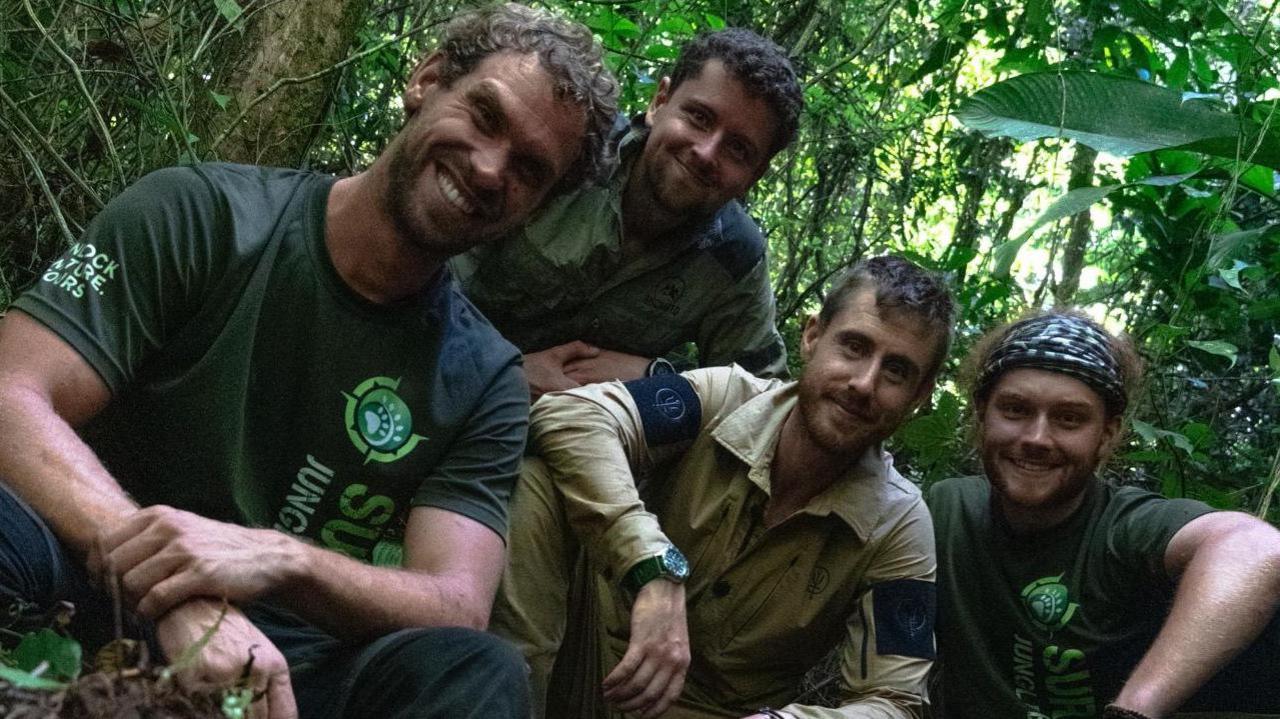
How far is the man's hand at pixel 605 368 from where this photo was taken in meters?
3.76

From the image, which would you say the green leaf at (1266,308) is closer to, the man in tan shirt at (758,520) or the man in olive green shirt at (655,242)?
the man in tan shirt at (758,520)

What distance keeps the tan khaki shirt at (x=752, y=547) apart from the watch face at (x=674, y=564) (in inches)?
10.9

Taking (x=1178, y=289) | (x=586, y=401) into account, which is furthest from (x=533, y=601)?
(x=1178, y=289)

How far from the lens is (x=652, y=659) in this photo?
271cm

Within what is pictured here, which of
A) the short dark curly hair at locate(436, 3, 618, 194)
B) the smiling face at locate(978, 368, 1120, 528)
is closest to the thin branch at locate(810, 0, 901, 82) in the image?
the smiling face at locate(978, 368, 1120, 528)

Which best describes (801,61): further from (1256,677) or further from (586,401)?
(1256,677)

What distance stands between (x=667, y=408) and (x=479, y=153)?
3.28ft

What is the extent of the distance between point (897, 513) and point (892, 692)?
18.4 inches

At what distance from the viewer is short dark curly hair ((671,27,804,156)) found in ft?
12.6

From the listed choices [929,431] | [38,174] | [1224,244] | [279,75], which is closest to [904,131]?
[929,431]

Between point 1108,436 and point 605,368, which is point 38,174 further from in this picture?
point 1108,436

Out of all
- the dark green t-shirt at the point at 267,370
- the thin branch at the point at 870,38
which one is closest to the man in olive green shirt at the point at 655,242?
the dark green t-shirt at the point at 267,370

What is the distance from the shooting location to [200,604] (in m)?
1.96

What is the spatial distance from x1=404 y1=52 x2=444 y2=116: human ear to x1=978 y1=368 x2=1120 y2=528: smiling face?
190 centimetres
